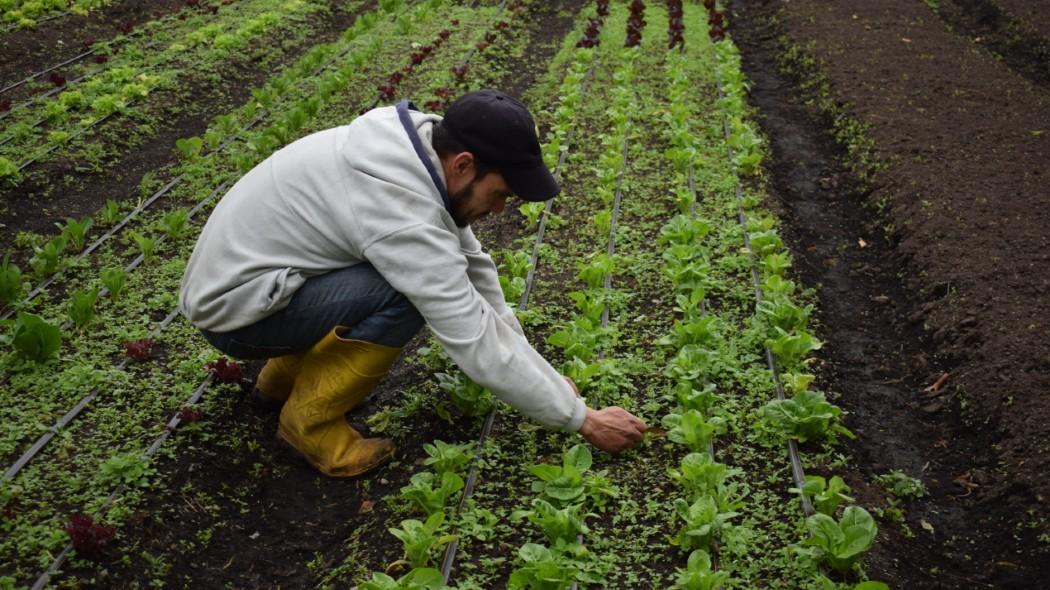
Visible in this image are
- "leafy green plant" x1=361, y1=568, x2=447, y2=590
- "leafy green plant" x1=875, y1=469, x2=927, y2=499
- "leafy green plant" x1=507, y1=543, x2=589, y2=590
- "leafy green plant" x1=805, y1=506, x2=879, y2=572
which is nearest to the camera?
"leafy green plant" x1=361, y1=568, x2=447, y2=590

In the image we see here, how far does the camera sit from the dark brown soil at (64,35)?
8672 mm

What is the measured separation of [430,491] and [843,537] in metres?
1.43

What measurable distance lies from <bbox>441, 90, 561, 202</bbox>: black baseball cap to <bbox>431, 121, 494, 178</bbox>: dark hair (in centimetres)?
1

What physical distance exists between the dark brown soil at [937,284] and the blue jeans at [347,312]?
1.94 meters

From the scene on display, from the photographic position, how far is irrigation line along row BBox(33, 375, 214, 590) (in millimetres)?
2873

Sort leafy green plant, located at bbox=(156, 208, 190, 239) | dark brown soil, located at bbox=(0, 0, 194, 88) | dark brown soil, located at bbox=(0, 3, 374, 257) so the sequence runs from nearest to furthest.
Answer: leafy green plant, located at bbox=(156, 208, 190, 239) < dark brown soil, located at bbox=(0, 3, 374, 257) < dark brown soil, located at bbox=(0, 0, 194, 88)

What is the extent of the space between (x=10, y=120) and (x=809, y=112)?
6.96 meters

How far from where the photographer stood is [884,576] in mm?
3166

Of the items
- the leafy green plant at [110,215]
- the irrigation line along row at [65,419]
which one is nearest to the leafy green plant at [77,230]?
the leafy green plant at [110,215]

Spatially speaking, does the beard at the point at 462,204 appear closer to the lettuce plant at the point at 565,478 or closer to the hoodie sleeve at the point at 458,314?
the hoodie sleeve at the point at 458,314

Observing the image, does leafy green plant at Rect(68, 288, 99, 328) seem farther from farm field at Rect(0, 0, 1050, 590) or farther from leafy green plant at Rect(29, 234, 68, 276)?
leafy green plant at Rect(29, 234, 68, 276)

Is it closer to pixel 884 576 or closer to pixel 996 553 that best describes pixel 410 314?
pixel 884 576

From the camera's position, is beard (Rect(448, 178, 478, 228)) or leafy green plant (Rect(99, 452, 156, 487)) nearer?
beard (Rect(448, 178, 478, 228))

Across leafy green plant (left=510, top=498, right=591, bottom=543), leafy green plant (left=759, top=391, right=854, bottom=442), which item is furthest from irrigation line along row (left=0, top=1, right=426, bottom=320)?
leafy green plant (left=759, top=391, right=854, bottom=442)
